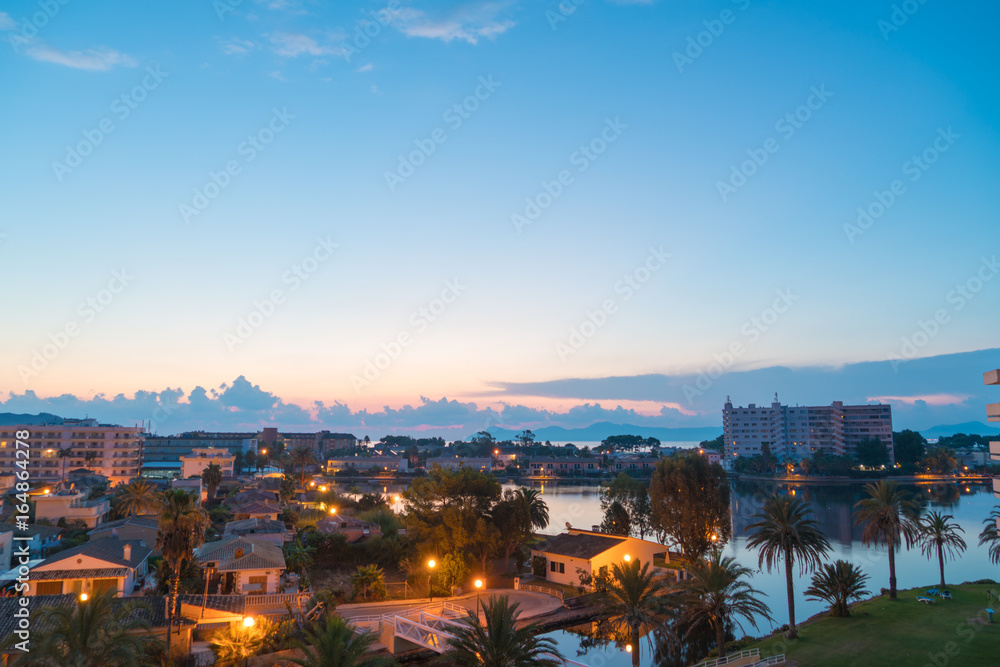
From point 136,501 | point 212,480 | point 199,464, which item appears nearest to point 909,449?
point 212,480

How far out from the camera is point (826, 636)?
27.8m

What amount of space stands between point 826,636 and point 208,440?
194 m

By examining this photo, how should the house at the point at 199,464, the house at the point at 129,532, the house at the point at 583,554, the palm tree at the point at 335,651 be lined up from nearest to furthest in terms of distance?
the palm tree at the point at 335,651 < the house at the point at 583,554 < the house at the point at 129,532 < the house at the point at 199,464

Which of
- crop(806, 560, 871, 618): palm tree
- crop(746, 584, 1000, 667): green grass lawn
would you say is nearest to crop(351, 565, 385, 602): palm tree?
crop(746, 584, 1000, 667): green grass lawn

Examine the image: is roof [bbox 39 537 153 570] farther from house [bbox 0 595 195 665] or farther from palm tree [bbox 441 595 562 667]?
palm tree [bbox 441 595 562 667]

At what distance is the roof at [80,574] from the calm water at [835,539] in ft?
76.5

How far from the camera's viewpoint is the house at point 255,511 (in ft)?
192

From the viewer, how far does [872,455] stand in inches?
5910

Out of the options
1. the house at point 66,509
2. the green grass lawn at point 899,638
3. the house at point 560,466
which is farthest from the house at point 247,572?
the house at point 560,466

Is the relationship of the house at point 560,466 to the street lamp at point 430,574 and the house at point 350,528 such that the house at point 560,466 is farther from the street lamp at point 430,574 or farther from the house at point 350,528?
the street lamp at point 430,574

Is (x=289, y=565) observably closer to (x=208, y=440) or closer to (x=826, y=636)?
(x=826, y=636)

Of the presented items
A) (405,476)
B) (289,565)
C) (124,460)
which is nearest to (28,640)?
(289,565)

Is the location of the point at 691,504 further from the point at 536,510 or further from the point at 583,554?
the point at 536,510

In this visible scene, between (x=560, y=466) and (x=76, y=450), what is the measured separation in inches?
5046
